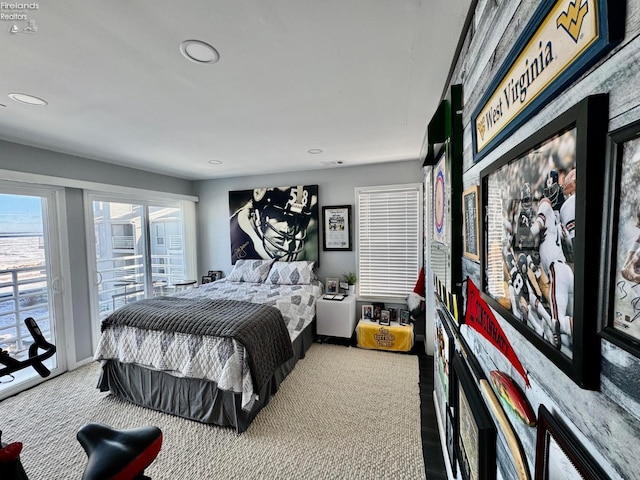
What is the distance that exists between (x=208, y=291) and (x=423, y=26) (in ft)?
10.9

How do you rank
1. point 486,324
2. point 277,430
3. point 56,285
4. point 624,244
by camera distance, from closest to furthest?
point 624,244 → point 486,324 → point 277,430 → point 56,285

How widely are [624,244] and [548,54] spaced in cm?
40

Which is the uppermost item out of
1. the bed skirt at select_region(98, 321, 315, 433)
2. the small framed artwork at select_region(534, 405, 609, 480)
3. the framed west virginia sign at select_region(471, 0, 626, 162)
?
the framed west virginia sign at select_region(471, 0, 626, 162)

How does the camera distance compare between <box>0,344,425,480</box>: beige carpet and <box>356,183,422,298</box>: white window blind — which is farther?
<box>356,183,422,298</box>: white window blind

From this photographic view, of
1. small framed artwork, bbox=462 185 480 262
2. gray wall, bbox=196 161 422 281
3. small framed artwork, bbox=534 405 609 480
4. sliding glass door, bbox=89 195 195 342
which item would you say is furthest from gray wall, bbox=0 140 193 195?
small framed artwork, bbox=534 405 609 480

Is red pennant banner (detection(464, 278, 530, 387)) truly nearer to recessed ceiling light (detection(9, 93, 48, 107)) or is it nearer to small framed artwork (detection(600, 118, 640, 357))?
small framed artwork (detection(600, 118, 640, 357))

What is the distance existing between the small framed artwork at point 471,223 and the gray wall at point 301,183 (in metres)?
2.54

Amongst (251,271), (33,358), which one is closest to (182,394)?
(33,358)

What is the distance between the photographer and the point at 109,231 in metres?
3.37

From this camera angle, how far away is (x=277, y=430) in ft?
6.45

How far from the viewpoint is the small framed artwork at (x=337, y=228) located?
12.2 ft

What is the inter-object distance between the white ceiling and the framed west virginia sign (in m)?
0.65

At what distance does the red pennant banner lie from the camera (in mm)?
686

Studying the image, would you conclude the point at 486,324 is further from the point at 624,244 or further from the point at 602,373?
the point at 624,244
